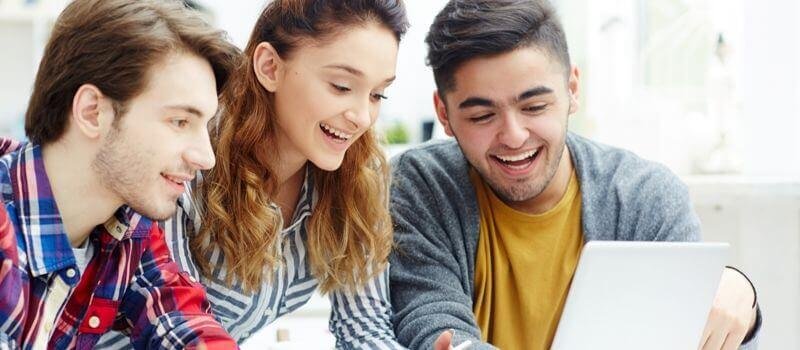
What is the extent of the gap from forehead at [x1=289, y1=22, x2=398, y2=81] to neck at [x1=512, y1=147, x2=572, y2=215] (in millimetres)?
404

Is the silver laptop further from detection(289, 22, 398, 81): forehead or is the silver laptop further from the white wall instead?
the white wall

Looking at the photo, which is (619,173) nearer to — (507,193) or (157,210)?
(507,193)

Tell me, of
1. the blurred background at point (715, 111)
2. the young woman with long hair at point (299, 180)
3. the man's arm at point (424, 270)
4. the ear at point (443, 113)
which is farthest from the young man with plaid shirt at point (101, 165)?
the blurred background at point (715, 111)

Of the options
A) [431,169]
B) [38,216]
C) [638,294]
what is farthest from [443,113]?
[38,216]

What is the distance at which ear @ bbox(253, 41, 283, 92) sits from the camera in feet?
4.56

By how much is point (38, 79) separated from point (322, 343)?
0.72 m

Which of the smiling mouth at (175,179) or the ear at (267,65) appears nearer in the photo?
the smiling mouth at (175,179)

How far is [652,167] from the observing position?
1.65m

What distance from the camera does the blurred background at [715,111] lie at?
2277 millimetres

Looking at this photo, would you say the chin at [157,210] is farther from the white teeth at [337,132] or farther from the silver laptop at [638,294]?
the silver laptop at [638,294]

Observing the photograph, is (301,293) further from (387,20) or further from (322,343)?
(387,20)

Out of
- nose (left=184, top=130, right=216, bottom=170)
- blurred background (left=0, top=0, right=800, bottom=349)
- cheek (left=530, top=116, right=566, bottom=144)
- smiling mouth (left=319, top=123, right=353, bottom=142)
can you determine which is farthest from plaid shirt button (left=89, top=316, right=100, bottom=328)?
blurred background (left=0, top=0, right=800, bottom=349)

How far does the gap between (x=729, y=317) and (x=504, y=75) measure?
476 millimetres

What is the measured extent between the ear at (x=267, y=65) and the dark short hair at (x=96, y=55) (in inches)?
10.6
